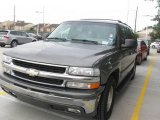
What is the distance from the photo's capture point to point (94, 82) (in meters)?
4.06

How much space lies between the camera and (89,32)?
577 centimetres

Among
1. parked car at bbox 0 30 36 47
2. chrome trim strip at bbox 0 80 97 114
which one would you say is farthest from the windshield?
parked car at bbox 0 30 36 47

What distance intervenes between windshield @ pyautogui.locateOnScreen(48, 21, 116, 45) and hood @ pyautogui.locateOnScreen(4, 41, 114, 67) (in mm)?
362

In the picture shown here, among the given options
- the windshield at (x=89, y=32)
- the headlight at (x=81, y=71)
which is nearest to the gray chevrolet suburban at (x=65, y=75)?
the headlight at (x=81, y=71)

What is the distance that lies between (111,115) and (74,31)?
6.64 feet

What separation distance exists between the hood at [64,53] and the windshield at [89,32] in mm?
362

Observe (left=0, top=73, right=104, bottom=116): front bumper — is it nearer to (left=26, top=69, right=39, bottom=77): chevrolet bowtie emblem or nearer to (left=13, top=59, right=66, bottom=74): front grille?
(left=26, top=69, right=39, bottom=77): chevrolet bowtie emblem

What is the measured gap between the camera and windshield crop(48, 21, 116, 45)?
220 inches

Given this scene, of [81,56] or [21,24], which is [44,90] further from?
[21,24]

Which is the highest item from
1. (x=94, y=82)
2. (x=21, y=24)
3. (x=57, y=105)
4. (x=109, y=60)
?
(x=21, y=24)

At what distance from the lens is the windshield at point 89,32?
5578 millimetres

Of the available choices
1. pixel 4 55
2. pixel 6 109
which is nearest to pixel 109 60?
pixel 4 55

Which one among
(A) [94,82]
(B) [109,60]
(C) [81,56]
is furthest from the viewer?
(B) [109,60]

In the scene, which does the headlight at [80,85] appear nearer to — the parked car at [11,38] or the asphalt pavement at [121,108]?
the asphalt pavement at [121,108]
